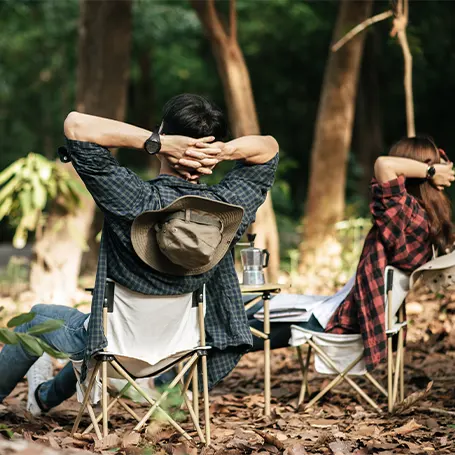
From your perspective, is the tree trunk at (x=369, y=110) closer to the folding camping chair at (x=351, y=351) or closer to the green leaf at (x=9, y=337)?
the folding camping chair at (x=351, y=351)

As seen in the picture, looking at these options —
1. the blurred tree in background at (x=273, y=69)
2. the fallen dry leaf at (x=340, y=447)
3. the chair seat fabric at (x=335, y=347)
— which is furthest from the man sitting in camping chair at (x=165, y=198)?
the blurred tree in background at (x=273, y=69)

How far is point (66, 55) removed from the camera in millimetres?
18234

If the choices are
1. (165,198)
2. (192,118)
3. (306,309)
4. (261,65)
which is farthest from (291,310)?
(261,65)

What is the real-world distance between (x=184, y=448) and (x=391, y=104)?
15.5m

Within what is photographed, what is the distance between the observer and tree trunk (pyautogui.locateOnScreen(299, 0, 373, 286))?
9.12m

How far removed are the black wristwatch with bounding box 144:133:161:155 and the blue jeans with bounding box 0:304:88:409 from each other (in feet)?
2.90

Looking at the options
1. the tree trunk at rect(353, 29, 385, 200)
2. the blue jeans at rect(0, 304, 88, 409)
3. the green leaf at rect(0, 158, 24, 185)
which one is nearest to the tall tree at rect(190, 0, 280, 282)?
the green leaf at rect(0, 158, 24, 185)

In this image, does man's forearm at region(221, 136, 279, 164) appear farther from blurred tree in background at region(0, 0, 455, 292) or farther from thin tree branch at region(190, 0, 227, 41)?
blurred tree in background at region(0, 0, 455, 292)

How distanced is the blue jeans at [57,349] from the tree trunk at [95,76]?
431cm

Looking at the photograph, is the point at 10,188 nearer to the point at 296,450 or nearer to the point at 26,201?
the point at 26,201

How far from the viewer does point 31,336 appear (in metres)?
2.70

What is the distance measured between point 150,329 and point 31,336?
1.17 m

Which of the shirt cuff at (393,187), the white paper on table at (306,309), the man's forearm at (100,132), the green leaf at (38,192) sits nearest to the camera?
the man's forearm at (100,132)

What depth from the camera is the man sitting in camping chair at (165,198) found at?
350cm
